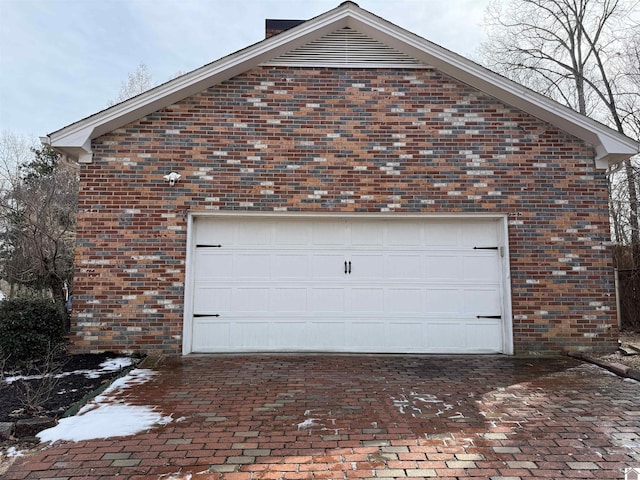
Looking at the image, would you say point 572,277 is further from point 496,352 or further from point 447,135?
point 447,135

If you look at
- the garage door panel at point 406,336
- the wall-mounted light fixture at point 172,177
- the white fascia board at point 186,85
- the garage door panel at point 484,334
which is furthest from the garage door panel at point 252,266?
the garage door panel at point 484,334

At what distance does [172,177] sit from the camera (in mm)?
6664

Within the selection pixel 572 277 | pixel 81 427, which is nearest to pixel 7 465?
pixel 81 427

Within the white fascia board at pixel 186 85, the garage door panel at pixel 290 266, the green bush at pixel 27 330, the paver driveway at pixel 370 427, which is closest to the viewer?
the paver driveway at pixel 370 427

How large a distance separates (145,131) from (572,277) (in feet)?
23.6

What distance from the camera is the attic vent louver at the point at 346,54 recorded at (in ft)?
23.4

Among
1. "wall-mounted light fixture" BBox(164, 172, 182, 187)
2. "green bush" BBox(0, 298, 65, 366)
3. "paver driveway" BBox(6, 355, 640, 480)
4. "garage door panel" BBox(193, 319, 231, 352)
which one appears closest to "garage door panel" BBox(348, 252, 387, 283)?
"paver driveway" BBox(6, 355, 640, 480)

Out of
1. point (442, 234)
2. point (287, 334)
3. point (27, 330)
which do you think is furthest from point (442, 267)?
point (27, 330)

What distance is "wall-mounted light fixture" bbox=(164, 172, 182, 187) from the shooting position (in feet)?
21.9

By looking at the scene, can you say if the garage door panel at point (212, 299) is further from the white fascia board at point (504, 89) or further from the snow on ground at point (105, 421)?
the white fascia board at point (504, 89)

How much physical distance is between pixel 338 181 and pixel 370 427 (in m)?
4.05

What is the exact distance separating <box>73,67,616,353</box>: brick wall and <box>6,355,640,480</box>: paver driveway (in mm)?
1263

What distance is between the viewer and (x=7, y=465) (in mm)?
3178

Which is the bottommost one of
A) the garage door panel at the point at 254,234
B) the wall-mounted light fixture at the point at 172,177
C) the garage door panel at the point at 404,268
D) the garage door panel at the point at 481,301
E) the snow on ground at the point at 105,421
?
the snow on ground at the point at 105,421
